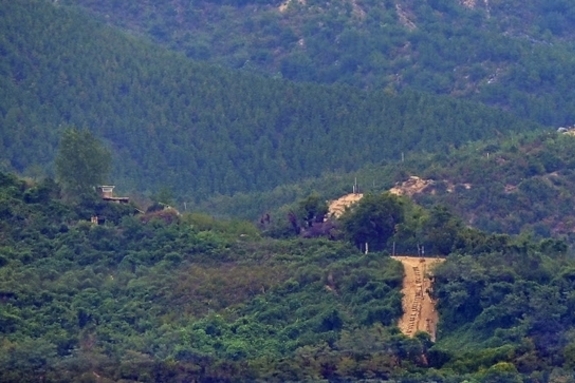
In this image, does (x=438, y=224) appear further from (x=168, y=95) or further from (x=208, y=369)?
(x=168, y=95)

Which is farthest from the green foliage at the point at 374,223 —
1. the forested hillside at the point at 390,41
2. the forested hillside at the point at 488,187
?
the forested hillside at the point at 390,41

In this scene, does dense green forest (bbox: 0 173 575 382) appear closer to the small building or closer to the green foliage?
the green foliage

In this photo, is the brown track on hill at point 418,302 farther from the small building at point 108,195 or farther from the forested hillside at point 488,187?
the forested hillside at point 488,187

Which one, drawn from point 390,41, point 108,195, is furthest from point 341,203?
point 390,41

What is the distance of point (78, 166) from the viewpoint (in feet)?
211

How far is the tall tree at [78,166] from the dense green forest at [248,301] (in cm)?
49

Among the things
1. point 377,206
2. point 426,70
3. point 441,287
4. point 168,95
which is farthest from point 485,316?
point 426,70

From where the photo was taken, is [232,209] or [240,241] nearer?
[240,241]

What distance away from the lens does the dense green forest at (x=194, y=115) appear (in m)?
82.4

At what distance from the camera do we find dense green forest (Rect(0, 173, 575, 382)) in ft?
175

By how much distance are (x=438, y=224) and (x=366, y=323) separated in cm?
471

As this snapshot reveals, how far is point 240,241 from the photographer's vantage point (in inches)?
2454

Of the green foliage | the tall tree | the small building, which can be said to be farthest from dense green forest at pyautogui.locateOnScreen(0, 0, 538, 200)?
the green foliage

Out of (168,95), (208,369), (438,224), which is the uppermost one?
(168,95)
